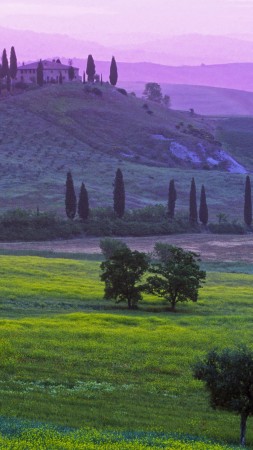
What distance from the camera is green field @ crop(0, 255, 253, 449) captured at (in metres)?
27.0

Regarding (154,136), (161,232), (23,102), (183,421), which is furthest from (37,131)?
(183,421)

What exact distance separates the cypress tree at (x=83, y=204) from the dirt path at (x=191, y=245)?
243 inches

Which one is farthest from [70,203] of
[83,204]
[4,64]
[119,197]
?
[4,64]

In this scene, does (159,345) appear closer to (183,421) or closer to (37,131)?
(183,421)

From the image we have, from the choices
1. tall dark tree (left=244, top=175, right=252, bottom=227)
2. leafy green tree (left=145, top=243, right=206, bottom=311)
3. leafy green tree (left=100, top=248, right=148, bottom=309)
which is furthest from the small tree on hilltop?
leafy green tree (left=145, top=243, right=206, bottom=311)

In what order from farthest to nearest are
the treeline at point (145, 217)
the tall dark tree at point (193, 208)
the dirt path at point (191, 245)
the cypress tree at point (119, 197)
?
the tall dark tree at point (193, 208)
the cypress tree at point (119, 197)
the treeline at point (145, 217)
the dirt path at point (191, 245)

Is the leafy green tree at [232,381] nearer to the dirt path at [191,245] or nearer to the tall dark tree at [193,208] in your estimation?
the dirt path at [191,245]

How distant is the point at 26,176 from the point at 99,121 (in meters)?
46.1

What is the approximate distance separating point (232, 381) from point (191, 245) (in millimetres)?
72256

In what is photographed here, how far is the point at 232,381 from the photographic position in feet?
83.6

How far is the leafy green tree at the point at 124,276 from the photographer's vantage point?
53.6m

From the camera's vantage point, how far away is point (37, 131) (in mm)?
168625

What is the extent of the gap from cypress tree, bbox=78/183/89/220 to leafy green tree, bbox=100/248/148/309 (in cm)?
5198

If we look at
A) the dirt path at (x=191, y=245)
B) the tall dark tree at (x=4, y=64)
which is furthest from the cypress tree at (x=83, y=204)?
the tall dark tree at (x=4, y=64)
